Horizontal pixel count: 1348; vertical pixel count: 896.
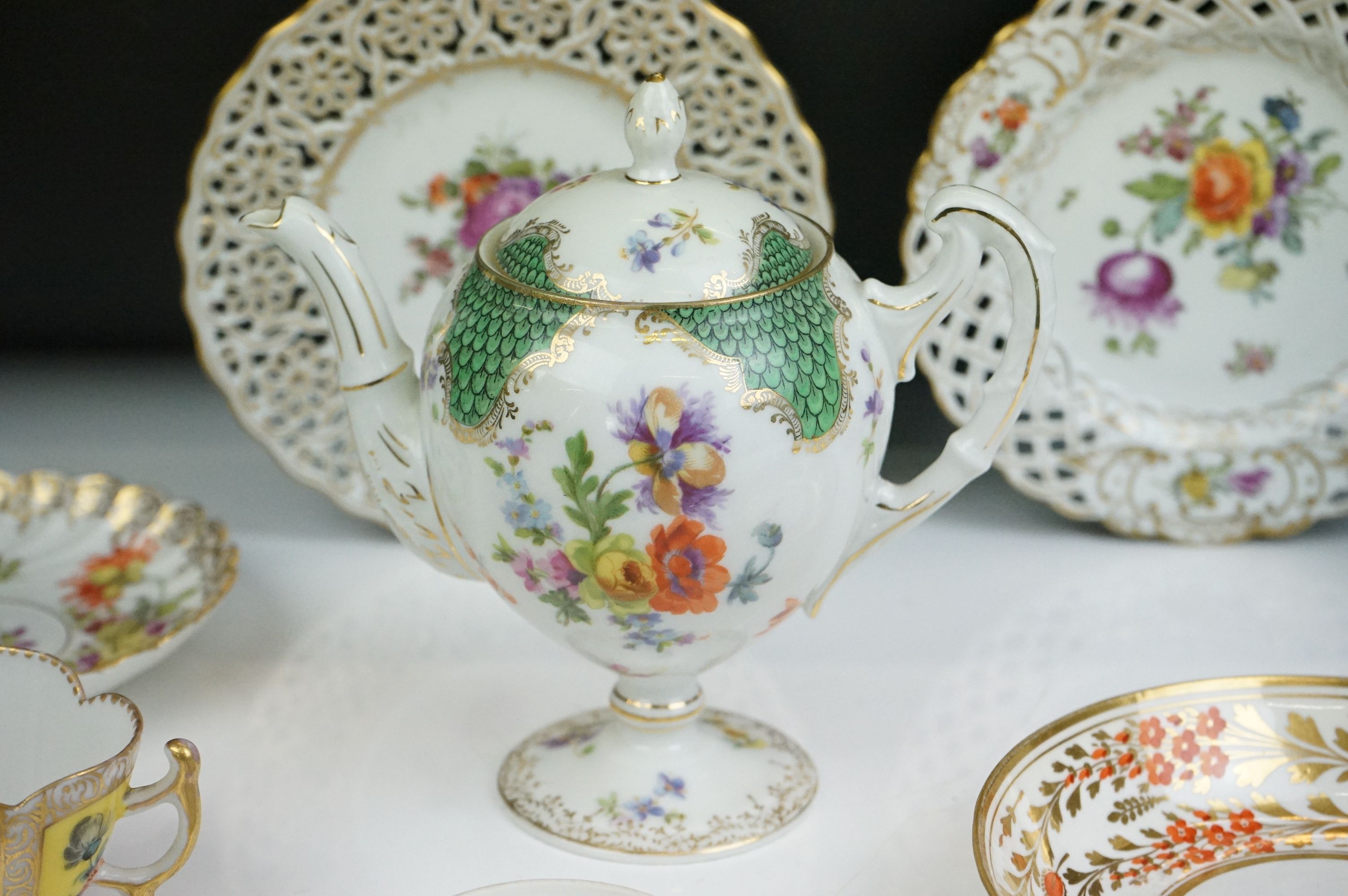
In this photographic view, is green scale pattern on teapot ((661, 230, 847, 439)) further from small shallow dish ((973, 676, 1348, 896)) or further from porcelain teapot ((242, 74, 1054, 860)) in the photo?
small shallow dish ((973, 676, 1348, 896))

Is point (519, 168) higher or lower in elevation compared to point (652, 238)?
lower

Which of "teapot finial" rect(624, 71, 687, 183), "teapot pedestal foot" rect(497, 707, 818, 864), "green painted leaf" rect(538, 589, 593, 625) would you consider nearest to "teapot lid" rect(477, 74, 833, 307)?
"teapot finial" rect(624, 71, 687, 183)

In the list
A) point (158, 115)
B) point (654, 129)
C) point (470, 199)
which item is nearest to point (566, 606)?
point (654, 129)

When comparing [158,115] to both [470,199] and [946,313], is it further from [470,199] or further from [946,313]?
[946,313]

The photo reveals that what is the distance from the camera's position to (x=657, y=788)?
90 centimetres

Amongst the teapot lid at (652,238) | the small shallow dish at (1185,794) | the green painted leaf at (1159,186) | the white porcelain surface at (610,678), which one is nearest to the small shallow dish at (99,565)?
the white porcelain surface at (610,678)

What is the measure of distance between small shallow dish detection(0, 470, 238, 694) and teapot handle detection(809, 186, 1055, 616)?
47 centimetres

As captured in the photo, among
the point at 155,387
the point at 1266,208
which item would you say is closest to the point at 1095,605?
the point at 1266,208

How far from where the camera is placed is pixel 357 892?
32.4 inches

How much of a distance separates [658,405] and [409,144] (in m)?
0.56

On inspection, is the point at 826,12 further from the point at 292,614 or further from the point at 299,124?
the point at 292,614

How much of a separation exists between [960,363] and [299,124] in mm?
579

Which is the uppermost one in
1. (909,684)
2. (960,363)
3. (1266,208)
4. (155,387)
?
(1266,208)

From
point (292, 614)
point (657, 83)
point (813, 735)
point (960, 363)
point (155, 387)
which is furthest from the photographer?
point (155, 387)
